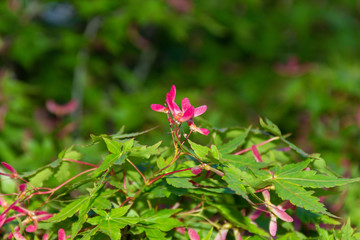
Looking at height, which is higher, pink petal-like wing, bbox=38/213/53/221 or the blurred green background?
pink petal-like wing, bbox=38/213/53/221

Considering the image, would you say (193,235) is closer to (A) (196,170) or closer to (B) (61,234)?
(A) (196,170)

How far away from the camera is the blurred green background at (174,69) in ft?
8.69

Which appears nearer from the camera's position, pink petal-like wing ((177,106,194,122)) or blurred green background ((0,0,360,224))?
pink petal-like wing ((177,106,194,122))

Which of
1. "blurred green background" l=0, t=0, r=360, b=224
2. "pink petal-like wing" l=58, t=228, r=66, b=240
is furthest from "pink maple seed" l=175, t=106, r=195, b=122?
"blurred green background" l=0, t=0, r=360, b=224

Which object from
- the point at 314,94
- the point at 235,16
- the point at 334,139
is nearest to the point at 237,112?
the point at 235,16

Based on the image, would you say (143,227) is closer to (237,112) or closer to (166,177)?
(166,177)

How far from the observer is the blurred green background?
265 centimetres

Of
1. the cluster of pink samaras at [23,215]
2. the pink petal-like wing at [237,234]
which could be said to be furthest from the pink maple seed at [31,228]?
the pink petal-like wing at [237,234]

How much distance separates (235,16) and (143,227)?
3769 millimetres

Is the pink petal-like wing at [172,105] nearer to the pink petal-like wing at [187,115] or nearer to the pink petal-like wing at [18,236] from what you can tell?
the pink petal-like wing at [187,115]

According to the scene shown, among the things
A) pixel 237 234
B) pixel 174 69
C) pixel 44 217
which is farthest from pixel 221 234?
pixel 174 69

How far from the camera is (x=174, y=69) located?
484 centimetres

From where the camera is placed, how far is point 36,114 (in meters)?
3.54

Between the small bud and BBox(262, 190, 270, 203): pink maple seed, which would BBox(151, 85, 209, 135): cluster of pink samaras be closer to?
the small bud
